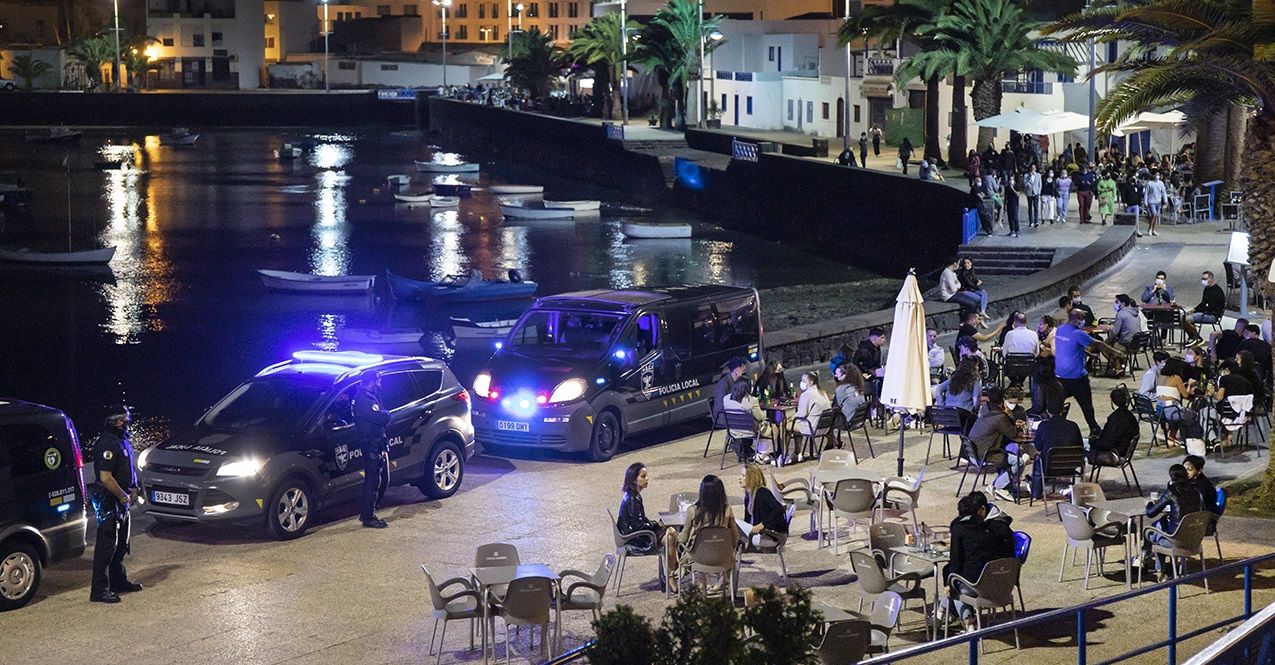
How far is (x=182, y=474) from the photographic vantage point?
17.2 metres

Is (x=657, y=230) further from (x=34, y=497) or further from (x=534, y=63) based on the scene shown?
(x=534, y=63)

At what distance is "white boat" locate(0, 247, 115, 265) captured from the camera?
5897 cm

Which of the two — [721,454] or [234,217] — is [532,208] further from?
[721,454]

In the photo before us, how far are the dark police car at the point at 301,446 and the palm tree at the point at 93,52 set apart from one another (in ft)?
499

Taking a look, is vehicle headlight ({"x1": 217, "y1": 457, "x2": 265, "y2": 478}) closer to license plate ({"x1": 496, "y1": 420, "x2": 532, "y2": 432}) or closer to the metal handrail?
license plate ({"x1": 496, "y1": 420, "x2": 532, "y2": 432})

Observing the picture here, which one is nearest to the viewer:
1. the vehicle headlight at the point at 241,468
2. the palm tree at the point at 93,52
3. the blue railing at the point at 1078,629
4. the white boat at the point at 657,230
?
the blue railing at the point at 1078,629


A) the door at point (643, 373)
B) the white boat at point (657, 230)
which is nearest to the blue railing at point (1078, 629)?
the door at point (643, 373)

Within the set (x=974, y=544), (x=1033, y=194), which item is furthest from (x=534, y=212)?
(x=974, y=544)

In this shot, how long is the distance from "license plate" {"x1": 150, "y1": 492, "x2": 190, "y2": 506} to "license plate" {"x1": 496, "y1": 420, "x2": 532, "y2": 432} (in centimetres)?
548

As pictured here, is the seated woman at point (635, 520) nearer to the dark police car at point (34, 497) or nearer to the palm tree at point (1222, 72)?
the dark police car at point (34, 497)

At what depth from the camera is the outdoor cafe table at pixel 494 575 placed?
13.0m

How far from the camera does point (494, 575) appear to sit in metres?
13.2

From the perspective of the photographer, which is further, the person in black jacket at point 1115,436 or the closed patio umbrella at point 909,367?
the closed patio umbrella at point 909,367

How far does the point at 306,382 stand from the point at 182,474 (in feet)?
6.62
